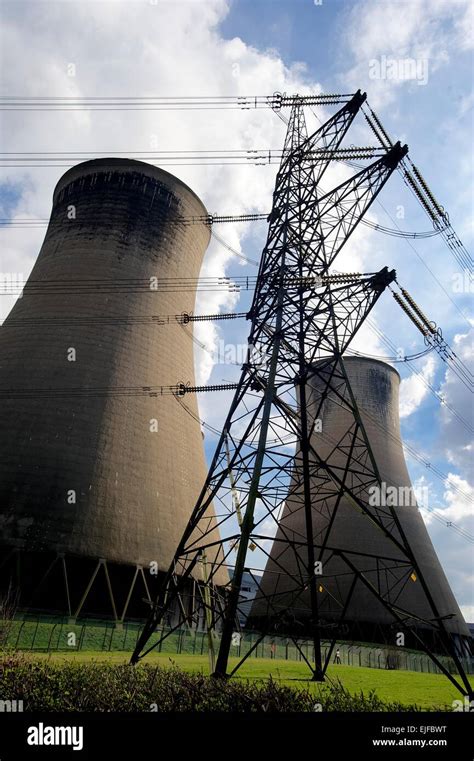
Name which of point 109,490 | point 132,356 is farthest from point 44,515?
point 132,356

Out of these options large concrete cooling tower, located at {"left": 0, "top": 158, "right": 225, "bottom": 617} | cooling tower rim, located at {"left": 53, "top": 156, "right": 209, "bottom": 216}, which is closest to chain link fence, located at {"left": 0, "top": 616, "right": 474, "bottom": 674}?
large concrete cooling tower, located at {"left": 0, "top": 158, "right": 225, "bottom": 617}

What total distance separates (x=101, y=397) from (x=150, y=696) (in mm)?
12824

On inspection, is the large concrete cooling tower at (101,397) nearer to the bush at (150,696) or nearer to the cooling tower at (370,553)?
the cooling tower at (370,553)

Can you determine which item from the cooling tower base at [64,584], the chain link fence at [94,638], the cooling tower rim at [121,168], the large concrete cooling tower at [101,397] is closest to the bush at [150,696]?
the chain link fence at [94,638]

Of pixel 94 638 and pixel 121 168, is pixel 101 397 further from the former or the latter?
pixel 121 168

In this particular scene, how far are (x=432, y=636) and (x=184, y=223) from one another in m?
22.4

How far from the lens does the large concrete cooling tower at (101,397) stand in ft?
49.9

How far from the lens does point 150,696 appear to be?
547cm

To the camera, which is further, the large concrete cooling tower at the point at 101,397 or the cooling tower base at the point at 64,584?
the large concrete cooling tower at the point at 101,397

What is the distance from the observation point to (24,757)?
459 cm

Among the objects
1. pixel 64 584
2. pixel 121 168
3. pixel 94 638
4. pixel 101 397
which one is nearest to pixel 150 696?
pixel 94 638

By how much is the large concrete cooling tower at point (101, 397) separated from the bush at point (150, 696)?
945 cm

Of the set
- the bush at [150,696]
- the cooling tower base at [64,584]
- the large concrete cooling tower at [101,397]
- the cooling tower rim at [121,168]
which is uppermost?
the cooling tower rim at [121,168]

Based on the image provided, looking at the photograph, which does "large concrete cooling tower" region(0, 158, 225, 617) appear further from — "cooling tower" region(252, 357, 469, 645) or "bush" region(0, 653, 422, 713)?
"bush" region(0, 653, 422, 713)
